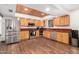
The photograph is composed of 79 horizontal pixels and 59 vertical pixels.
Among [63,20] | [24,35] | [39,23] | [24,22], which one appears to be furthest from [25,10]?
[39,23]

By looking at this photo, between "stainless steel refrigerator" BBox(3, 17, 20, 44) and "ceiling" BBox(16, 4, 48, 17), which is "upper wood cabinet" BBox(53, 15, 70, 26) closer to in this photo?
"ceiling" BBox(16, 4, 48, 17)

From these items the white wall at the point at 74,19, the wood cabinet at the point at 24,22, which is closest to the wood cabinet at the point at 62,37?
the white wall at the point at 74,19

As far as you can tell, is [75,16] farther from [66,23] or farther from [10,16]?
[10,16]

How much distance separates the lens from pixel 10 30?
534cm

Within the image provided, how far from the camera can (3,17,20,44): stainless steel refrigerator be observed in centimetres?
516

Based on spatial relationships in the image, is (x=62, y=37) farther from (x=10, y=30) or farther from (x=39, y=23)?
(x=39, y=23)

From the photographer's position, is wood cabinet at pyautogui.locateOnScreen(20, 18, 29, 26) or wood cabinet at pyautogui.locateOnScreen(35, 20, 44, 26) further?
wood cabinet at pyautogui.locateOnScreen(35, 20, 44, 26)

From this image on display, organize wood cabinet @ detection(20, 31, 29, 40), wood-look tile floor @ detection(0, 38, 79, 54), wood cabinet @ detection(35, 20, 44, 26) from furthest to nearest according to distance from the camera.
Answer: wood cabinet @ detection(35, 20, 44, 26), wood cabinet @ detection(20, 31, 29, 40), wood-look tile floor @ detection(0, 38, 79, 54)

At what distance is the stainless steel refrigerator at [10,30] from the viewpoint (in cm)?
516

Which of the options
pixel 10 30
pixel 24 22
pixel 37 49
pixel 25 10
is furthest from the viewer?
pixel 24 22

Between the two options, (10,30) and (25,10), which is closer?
(10,30)

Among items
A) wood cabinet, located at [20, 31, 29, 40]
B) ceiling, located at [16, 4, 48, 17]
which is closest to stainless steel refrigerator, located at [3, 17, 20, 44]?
wood cabinet, located at [20, 31, 29, 40]
